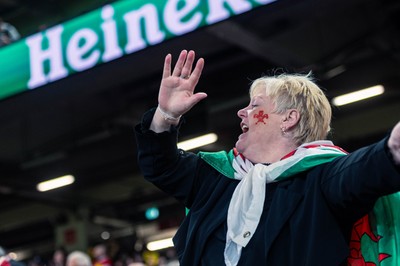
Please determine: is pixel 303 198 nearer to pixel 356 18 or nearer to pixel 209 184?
pixel 209 184

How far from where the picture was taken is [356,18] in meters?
8.66

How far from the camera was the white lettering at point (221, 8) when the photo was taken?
5.10m

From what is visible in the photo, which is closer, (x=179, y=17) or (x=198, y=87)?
(x=179, y=17)

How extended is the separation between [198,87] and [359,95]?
85.2 inches

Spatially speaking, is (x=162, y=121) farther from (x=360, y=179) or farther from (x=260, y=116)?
(x=360, y=179)

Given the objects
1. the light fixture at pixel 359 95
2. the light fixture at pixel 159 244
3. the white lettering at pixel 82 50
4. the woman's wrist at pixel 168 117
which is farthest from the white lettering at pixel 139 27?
the light fixture at pixel 159 244

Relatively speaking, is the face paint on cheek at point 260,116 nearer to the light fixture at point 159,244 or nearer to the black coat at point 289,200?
the black coat at point 289,200

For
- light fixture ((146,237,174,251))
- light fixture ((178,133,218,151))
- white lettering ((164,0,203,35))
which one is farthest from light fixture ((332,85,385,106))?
light fixture ((146,237,174,251))

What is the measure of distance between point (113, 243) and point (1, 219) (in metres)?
4.54

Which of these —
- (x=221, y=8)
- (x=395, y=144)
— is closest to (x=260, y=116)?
(x=395, y=144)

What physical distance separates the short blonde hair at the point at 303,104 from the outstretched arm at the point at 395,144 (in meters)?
0.53

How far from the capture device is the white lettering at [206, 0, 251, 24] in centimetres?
510

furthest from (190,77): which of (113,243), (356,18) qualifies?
(113,243)

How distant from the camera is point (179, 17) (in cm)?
546
